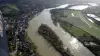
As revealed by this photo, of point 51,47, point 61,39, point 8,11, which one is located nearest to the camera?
point 51,47

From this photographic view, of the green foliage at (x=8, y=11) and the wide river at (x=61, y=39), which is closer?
the wide river at (x=61, y=39)

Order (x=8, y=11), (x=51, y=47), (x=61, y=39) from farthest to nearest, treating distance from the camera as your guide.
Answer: (x=8, y=11)
(x=61, y=39)
(x=51, y=47)

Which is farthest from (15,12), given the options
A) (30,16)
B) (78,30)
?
(78,30)

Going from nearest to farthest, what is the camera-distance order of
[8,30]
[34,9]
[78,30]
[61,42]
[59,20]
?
[61,42] < [8,30] < [78,30] < [59,20] < [34,9]

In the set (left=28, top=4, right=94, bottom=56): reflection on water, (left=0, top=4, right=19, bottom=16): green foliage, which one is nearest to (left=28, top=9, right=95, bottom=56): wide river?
(left=28, top=4, right=94, bottom=56): reflection on water

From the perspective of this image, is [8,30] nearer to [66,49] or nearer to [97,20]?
[66,49]

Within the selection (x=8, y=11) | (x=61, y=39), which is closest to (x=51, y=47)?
(x=61, y=39)

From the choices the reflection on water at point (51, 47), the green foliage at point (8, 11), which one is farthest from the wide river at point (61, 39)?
the green foliage at point (8, 11)

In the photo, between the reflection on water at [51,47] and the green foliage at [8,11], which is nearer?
the reflection on water at [51,47]

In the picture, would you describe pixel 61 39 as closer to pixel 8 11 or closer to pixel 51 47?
pixel 51 47

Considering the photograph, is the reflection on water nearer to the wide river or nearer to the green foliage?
the wide river

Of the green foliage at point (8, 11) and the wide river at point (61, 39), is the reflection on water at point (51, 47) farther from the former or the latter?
the green foliage at point (8, 11)
